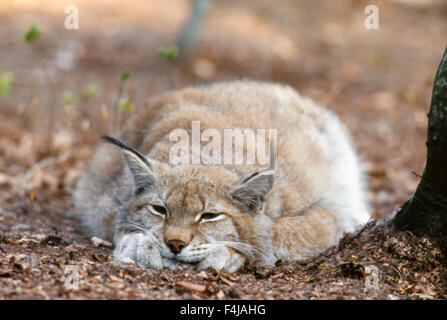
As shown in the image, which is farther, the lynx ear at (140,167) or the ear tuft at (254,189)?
the lynx ear at (140,167)

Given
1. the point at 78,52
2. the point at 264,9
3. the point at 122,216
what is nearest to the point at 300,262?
the point at 122,216

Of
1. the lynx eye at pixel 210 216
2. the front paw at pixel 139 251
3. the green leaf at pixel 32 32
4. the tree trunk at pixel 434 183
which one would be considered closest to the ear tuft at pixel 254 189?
the lynx eye at pixel 210 216

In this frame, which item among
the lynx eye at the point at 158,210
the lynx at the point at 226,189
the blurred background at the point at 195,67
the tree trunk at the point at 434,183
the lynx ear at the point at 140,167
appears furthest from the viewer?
the blurred background at the point at 195,67

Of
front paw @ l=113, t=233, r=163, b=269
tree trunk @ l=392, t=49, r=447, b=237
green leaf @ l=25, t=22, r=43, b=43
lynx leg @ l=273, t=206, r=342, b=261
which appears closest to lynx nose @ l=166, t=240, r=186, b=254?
front paw @ l=113, t=233, r=163, b=269

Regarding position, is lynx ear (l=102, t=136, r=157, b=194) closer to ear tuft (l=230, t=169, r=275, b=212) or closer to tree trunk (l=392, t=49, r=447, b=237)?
ear tuft (l=230, t=169, r=275, b=212)

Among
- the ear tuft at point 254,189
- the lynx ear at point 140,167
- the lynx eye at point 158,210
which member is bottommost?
the lynx eye at point 158,210

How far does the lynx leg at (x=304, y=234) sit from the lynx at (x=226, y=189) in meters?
0.01

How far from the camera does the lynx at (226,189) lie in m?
4.66

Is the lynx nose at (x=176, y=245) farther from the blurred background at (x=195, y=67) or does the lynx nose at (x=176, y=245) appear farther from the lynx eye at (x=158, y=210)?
the blurred background at (x=195, y=67)

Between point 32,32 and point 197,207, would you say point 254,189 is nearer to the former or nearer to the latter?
point 197,207

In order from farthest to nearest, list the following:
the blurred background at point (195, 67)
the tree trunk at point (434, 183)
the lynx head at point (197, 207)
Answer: the blurred background at point (195, 67) < the lynx head at point (197, 207) < the tree trunk at point (434, 183)

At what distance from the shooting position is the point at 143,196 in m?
5.03

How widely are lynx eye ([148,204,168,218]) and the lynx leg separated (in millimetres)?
1045
